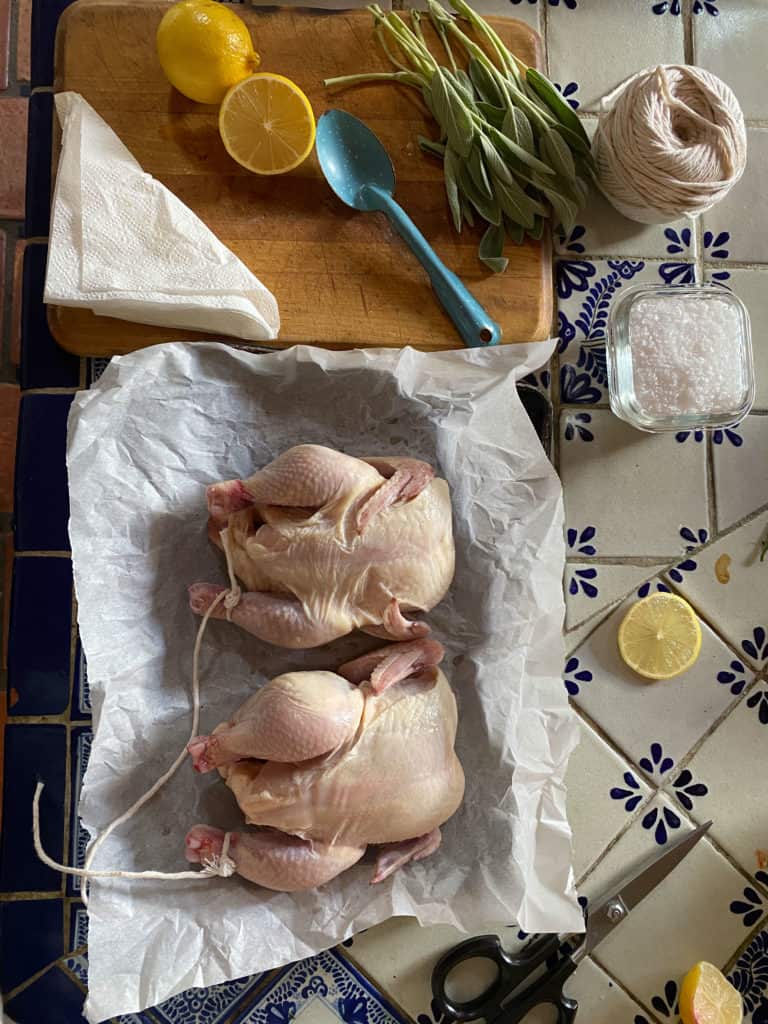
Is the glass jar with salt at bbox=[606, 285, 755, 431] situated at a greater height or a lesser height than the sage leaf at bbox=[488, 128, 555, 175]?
lesser

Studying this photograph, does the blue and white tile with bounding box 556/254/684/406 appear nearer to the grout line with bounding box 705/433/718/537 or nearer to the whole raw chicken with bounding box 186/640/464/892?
the grout line with bounding box 705/433/718/537

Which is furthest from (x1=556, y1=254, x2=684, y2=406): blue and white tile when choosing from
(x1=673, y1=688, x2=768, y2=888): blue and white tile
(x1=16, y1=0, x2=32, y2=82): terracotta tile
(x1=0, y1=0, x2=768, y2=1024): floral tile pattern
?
(x1=16, y1=0, x2=32, y2=82): terracotta tile

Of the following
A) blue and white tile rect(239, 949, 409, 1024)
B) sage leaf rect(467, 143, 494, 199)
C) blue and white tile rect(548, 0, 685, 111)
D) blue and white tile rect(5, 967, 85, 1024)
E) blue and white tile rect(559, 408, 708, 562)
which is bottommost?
blue and white tile rect(5, 967, 85, 1024)

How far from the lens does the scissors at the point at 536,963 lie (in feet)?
4.39

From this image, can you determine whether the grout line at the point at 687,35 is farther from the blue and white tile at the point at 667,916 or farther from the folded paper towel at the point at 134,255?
the blue and white tile at the point at 667,916

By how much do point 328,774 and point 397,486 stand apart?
15.4 inches

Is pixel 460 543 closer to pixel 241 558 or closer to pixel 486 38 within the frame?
pixel 241 558

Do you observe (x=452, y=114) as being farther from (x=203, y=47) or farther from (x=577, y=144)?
(x=203, y=47)

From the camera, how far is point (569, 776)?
4.69ft

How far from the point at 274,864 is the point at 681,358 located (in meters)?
0.90

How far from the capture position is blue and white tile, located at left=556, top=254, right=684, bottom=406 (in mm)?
1467

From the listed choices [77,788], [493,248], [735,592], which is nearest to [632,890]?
[735,592]

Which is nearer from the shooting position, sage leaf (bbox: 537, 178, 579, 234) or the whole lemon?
the whole lemon

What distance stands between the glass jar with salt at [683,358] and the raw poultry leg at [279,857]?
755mm
